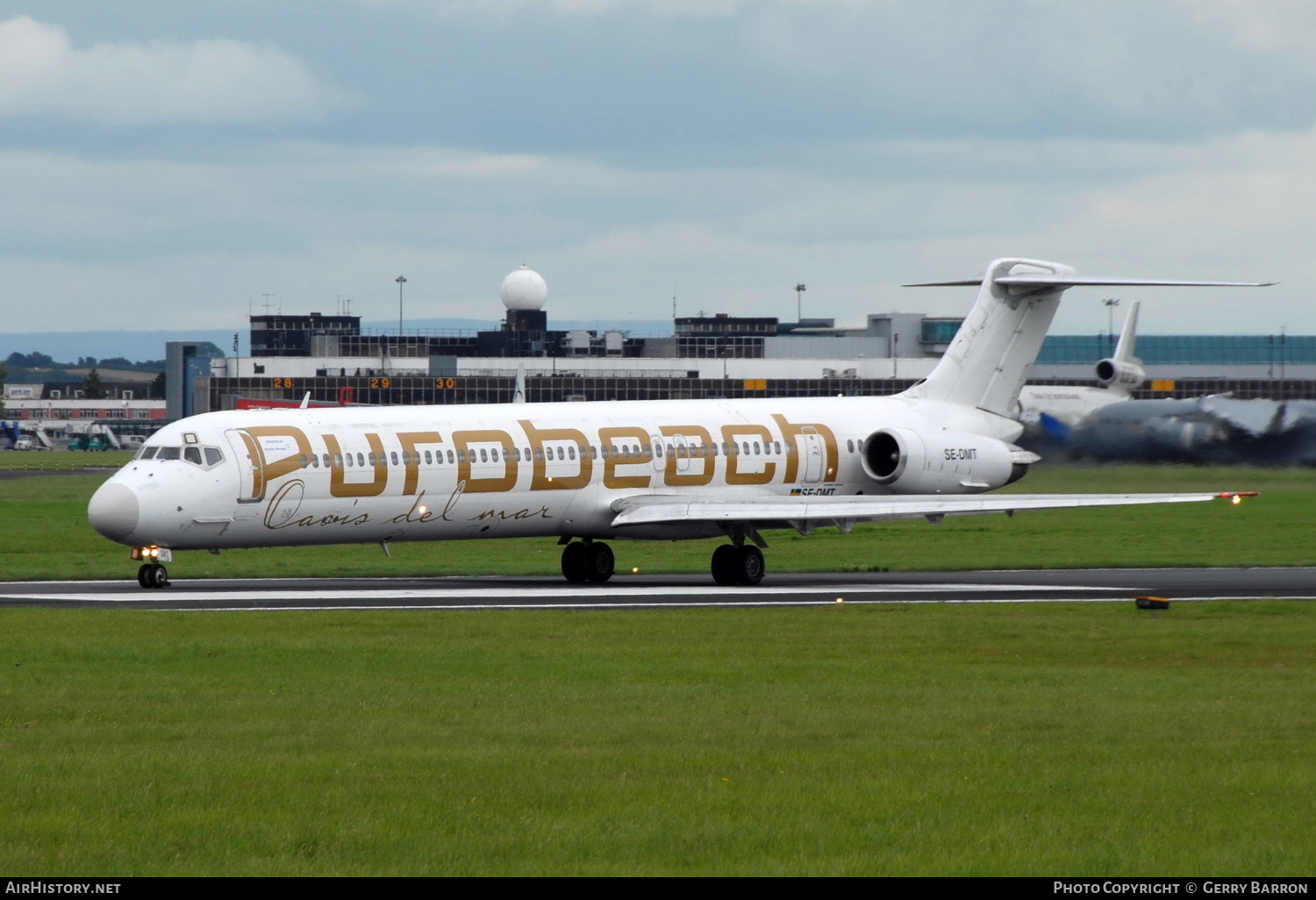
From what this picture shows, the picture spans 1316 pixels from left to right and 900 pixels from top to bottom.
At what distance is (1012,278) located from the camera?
42.9 metres

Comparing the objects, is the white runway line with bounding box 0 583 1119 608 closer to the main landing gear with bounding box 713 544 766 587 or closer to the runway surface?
the runway surface

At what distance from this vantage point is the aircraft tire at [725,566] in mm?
37469

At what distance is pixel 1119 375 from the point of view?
5975 cm

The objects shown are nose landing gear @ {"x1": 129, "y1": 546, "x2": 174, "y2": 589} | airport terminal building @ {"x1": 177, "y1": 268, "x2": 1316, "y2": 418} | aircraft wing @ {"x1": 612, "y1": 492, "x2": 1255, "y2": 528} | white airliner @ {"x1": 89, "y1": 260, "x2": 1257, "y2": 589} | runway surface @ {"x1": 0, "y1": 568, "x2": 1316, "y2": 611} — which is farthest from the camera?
airport terminal building @ {"x1": 177, "y1": 268, "x2": 1316, "y2": 418}

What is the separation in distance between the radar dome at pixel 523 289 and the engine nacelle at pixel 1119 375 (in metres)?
87.9

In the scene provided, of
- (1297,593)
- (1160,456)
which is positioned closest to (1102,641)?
(1297,593)

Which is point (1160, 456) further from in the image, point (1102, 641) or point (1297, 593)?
point (1102, 641)

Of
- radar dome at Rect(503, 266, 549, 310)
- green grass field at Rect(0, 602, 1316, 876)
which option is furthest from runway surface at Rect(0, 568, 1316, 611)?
radar dome at Rect(503, 266, 549, 310)

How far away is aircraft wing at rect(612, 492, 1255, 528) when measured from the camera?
117ft

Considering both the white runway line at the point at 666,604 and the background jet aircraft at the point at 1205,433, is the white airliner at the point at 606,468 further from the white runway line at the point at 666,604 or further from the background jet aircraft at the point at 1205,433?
the background jet aircraft at the point at 1205,433

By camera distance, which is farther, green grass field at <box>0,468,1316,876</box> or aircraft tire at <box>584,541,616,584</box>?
aircraft tire at <box>584,541,616,584</box>

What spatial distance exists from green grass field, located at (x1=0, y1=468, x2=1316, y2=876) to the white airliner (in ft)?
17.3

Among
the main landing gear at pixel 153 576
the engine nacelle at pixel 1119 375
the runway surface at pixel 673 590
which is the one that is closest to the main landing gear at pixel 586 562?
the runway surface at pixel 673 590

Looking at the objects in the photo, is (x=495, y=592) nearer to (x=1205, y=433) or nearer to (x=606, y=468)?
(x=606, y=468)
